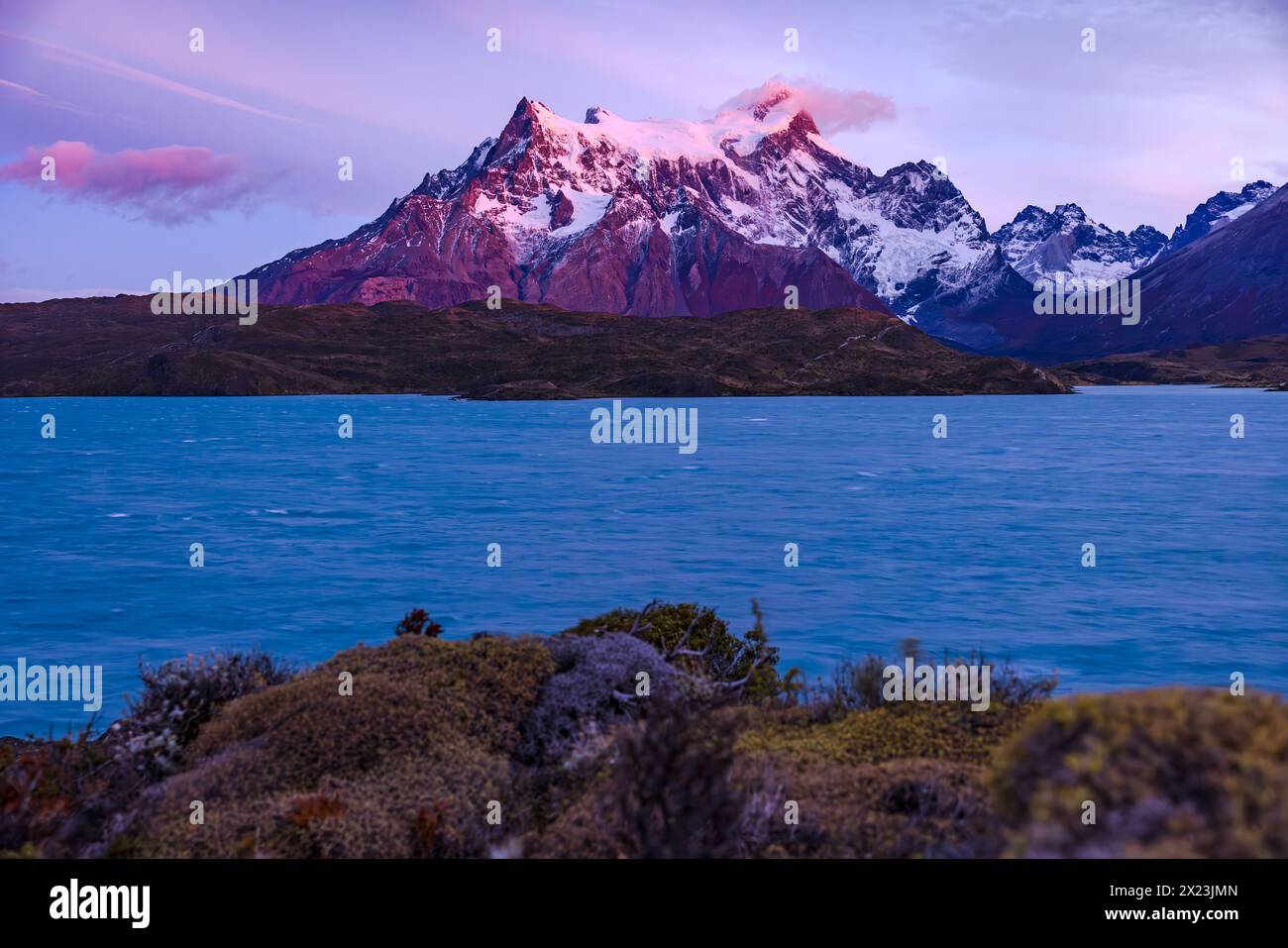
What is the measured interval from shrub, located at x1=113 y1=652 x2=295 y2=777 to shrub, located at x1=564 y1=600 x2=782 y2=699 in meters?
4.17

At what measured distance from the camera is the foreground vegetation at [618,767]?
18.8 feet

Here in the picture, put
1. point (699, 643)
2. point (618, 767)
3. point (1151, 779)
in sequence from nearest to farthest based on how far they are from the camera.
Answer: point (1151, 779) → point (618, 767) → point (699, 643)

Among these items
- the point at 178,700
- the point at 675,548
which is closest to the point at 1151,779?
the point at 178,700

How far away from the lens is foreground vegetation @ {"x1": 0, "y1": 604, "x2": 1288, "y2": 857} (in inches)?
226

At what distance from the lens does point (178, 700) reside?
12.4 m

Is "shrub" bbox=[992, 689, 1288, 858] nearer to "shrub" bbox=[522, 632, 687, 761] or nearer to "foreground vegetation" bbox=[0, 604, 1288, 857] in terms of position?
"foreground vegetation" bbox=[0, 604, 1288, 857]

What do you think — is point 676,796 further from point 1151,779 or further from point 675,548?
point 675,548

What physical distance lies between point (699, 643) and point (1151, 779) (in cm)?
943

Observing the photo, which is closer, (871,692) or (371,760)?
(371,760)

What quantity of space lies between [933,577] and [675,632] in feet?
78.0

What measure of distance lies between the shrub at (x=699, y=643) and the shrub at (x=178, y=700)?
417cm

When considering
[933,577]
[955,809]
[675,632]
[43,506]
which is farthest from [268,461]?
[955,809]

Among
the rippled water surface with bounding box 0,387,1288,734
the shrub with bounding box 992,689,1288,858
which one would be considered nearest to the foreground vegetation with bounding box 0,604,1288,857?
the shrub with bounding box 992,689,1288,858

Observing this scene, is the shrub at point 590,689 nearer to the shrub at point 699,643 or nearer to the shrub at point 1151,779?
the shrub at point 699,643
